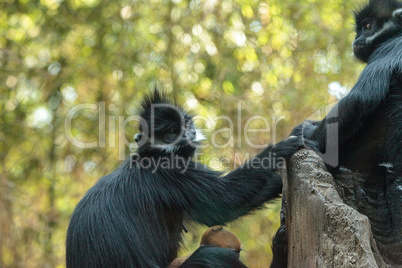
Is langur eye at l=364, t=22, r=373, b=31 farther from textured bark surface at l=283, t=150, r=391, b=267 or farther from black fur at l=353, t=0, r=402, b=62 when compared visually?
textured bark surface at l=283, t=150, r=391, b=267

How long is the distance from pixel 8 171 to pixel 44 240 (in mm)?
1043

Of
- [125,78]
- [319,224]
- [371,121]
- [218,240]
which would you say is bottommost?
[218,240]

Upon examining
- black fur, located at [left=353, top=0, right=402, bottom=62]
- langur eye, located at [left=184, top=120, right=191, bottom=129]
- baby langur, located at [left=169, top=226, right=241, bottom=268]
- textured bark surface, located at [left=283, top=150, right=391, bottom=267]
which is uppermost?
black fur, located at [left=353, top=0, right=402, bottom=62]

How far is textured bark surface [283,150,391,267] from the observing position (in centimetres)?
207

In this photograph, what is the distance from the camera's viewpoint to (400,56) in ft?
9.75

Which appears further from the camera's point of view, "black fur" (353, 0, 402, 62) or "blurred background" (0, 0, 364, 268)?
"blurred background" (0, 0, 364, 268)

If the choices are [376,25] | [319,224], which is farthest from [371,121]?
[319,224]

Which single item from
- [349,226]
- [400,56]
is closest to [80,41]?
[400,56]

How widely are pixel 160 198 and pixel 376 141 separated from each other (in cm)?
143

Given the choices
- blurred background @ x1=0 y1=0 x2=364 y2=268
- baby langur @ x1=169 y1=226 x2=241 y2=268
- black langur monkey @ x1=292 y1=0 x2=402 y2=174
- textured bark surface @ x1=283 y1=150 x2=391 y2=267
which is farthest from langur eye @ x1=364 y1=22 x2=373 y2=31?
blurred background @ x1=0 y1=0 x2=364 y2=268

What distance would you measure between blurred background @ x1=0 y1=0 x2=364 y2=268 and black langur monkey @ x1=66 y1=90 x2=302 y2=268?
2499 mm

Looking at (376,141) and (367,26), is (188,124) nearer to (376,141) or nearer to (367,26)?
(376,141)

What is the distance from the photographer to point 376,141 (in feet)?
9.77

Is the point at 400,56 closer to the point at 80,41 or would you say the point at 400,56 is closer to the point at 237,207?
the point at 237,207
